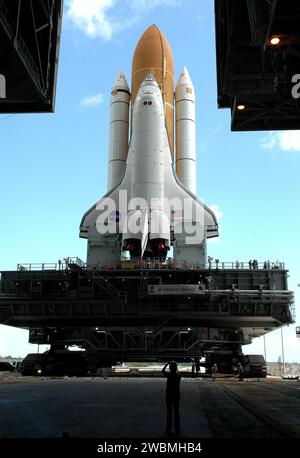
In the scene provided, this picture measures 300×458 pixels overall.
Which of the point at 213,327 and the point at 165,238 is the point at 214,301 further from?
the point at 165,238

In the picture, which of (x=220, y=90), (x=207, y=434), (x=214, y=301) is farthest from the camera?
(x=214, y=301)

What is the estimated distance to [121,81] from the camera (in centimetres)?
5788

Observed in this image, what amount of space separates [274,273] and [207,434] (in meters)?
34.9

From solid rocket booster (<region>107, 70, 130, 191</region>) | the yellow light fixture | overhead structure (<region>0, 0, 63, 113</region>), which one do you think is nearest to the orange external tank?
solid rocket booster (<region>107, 70, 130, 191</region>)

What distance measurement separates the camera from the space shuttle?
144 ft

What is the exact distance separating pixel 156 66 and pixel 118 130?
313 inches

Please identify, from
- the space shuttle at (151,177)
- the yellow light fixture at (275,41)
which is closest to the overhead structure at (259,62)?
the yellow light fixture at (275,41)

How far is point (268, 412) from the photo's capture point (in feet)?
46.4

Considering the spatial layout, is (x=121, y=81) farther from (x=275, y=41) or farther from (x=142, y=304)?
(x=275, y=41)

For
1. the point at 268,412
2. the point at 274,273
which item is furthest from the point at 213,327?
the point at 268,412

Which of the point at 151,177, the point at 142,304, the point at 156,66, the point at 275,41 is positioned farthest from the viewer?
the point at 156,66

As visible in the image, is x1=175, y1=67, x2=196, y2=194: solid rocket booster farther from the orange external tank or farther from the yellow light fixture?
the yellow light fixture

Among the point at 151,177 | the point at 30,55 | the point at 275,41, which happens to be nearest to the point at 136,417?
the point at 275,41
